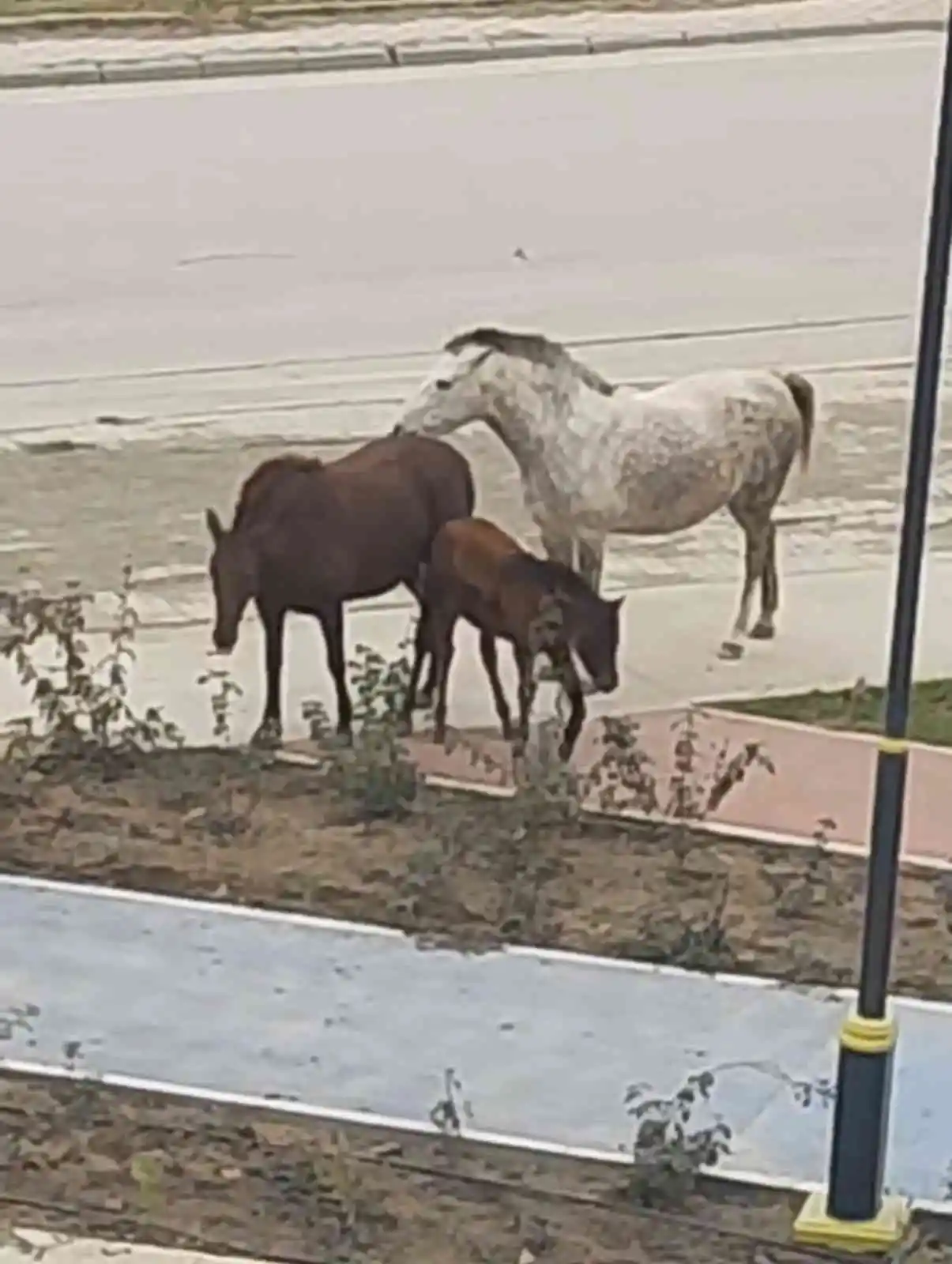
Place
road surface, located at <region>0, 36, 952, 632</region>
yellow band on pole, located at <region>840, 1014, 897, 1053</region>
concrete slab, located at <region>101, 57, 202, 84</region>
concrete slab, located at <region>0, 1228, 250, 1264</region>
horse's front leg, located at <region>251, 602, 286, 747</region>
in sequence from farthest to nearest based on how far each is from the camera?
concrete slab, located at <region>101, 57, 202, 84</region> < road surface, located at <region>0, 36, 952, 632</region> < horse's front leg, located at <region>251, 602, 286, 747</region> < yellow band on pole, located at <region>840, 1014, 897, 1053</region> < concrete slab, located at <region>0, 1228, 250, 1264</region>

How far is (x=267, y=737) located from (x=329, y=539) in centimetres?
57

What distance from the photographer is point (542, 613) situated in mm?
7957

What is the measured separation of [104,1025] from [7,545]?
349 centimetres

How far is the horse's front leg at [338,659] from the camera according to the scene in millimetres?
8234

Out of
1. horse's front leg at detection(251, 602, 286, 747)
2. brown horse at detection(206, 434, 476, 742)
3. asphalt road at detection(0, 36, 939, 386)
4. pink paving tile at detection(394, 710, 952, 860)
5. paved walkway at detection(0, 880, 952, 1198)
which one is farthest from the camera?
asphalt road at detection(0, 36, 939, 386)

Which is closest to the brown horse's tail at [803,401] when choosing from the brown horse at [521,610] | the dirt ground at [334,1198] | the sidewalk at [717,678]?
the sidewalk at [717,678]

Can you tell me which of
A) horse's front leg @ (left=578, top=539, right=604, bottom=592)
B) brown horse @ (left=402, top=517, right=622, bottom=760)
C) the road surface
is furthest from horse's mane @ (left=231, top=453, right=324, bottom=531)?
the road surface

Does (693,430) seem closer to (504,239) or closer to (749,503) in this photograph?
(749,503)

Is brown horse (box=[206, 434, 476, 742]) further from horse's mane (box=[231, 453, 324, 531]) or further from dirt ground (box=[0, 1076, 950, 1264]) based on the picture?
dirt ground (box=[0, 1076, 950, 1264])

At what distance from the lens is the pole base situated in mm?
5836

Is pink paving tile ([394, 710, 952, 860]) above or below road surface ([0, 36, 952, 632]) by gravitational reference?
below

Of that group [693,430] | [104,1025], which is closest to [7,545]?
[693,430]

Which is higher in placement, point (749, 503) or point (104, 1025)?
point (749, 503)

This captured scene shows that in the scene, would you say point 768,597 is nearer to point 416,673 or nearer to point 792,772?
point 792,772
